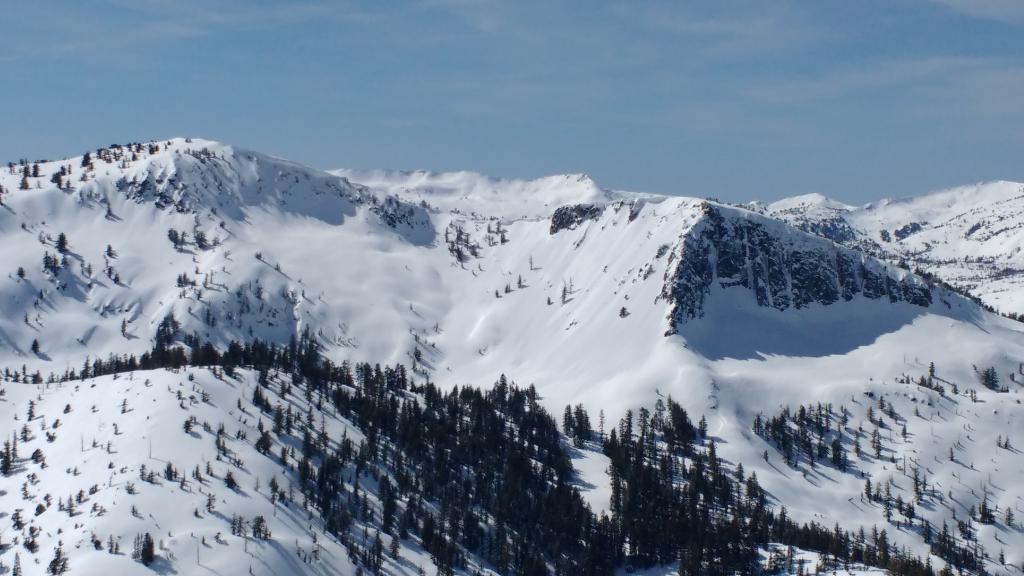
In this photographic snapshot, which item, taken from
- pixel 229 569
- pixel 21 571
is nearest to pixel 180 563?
pixel 229 569

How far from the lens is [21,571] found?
191000 mm

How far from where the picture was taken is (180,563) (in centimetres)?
19738

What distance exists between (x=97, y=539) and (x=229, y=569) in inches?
1001

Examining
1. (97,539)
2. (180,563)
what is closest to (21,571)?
(97,539)

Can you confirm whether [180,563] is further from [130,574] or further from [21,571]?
[21,571]

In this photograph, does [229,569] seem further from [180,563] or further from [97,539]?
[97,539]

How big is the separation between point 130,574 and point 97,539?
46.5ft

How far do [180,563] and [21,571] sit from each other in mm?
27697

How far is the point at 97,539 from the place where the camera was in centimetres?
19838

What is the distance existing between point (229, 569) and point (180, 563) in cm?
907

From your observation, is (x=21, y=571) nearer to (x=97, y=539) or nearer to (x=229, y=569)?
(x=97, y=539)

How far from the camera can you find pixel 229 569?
200 meters

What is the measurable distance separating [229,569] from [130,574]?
1846cm

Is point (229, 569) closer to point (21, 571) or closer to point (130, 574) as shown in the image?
point (130, 574)
